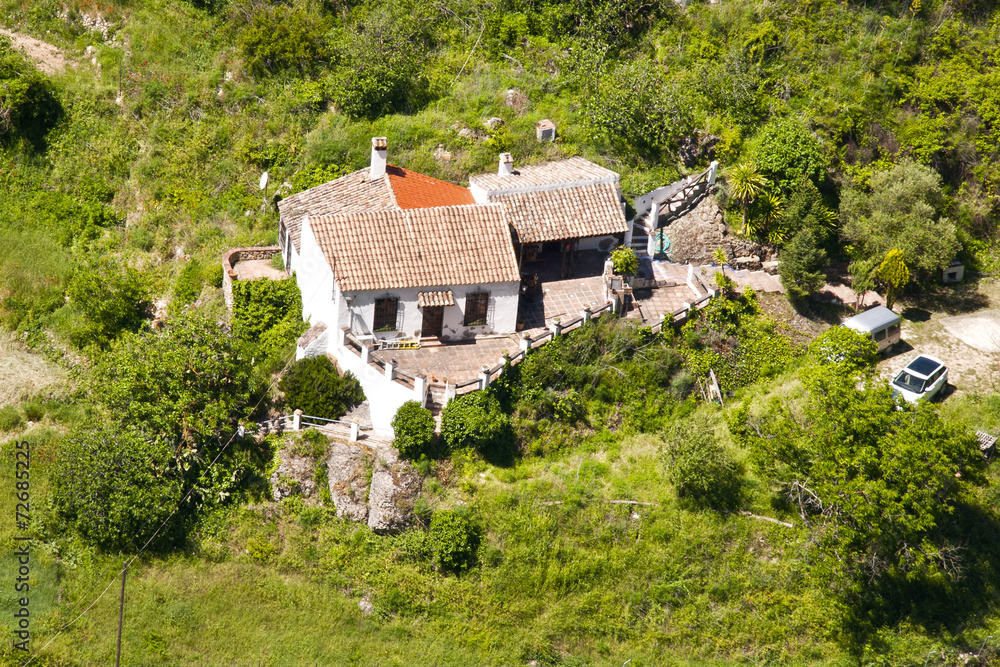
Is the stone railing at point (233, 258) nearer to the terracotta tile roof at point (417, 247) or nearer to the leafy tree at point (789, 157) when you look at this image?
the terracotta tile roof at point (417, 247)

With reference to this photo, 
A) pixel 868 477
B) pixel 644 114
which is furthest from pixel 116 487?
pixel 644 114

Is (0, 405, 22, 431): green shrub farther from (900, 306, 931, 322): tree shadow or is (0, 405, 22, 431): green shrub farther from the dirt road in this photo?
(900, 306, 931, 322): tree shadow

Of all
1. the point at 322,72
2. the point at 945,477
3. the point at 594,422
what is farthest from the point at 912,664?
the point at 322,72

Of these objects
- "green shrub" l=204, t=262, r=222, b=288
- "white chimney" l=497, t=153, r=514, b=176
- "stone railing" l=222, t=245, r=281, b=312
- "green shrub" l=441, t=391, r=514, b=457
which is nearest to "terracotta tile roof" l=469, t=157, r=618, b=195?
"white chimney" l=497, t=153, r=514, b=176

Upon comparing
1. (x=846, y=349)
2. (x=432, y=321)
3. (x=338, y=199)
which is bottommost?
(x=432, y=321)

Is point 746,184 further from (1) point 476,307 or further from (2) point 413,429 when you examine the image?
(2) point 413,429

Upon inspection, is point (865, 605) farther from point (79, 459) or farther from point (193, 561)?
point (79, 459)
